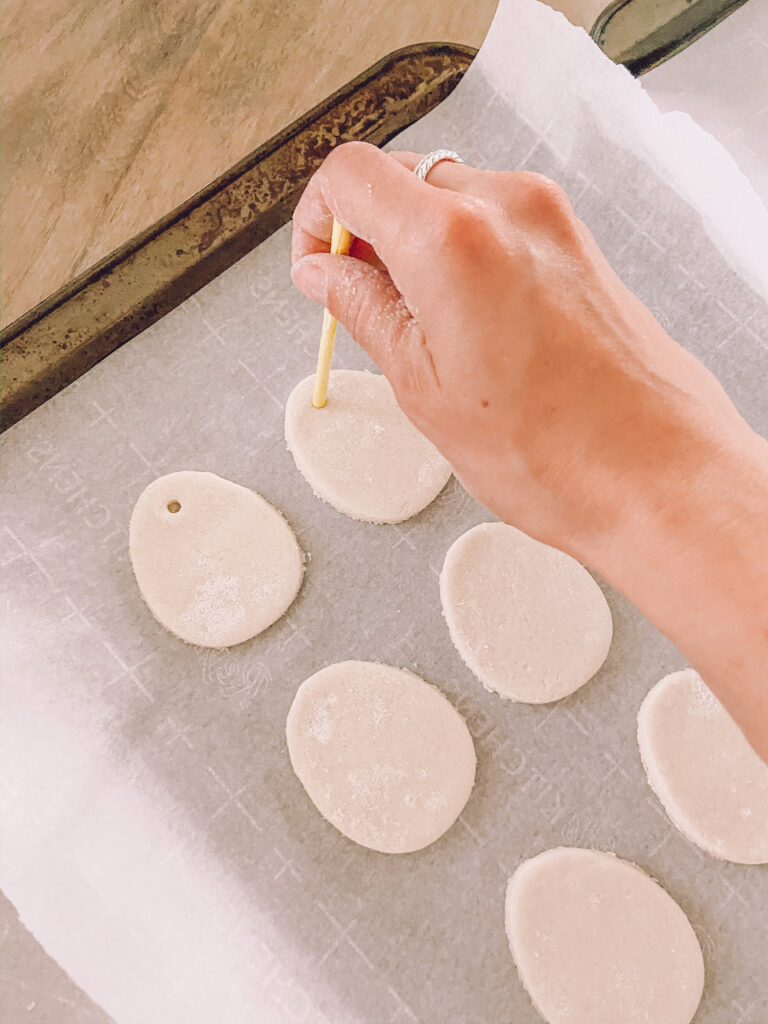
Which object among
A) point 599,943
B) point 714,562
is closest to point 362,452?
point 714,562

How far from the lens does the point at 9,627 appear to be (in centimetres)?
78

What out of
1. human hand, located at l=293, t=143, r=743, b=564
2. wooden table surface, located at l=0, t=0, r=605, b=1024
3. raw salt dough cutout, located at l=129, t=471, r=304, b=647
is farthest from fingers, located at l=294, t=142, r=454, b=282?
wooden table surface, located at l=0, t=0, r=605, b=1024

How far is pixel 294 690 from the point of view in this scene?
0.81 meters

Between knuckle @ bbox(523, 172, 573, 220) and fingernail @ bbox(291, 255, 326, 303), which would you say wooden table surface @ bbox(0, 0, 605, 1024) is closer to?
fingernail @ bbox(291, 255, 326, 303)

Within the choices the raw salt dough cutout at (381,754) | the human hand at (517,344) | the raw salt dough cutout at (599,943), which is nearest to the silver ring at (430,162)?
the human hand at (517,344)

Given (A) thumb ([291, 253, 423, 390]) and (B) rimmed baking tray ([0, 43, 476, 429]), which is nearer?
(A) thumb ([291, 253, 423, 390])

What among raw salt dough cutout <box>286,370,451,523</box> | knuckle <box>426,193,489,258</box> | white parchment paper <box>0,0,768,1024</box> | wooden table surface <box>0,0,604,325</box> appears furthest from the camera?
wooden table surface <box>0,0,604,325</box>

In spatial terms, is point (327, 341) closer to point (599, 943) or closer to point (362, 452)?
point (362, 452)

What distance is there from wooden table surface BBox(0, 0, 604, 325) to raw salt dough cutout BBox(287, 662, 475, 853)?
1.89 feet

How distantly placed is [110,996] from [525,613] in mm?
529

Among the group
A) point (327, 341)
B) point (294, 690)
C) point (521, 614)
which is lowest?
point (294, 690)

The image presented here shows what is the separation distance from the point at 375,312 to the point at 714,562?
30 cm

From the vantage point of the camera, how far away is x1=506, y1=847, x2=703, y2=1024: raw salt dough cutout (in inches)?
29.1

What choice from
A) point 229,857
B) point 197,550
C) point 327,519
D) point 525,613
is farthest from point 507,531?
point 229,857
